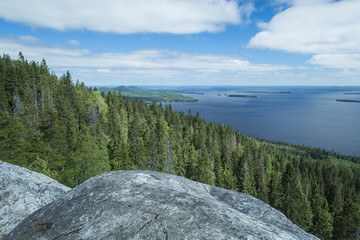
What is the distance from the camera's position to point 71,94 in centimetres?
7606

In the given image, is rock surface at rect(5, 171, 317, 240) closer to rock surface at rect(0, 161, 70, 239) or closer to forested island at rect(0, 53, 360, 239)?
rock surface at rect(0, 161, 70, 239)


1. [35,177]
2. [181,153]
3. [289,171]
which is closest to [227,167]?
[181,153]

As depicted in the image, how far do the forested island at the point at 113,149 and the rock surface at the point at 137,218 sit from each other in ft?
88.8

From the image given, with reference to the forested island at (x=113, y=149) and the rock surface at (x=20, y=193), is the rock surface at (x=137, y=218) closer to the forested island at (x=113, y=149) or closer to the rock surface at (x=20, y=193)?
the rock surface at (x=20, y=193)

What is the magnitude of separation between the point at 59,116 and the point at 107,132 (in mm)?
16757

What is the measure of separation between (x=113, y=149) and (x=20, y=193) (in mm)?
54976

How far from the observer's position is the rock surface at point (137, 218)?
444 centimetres

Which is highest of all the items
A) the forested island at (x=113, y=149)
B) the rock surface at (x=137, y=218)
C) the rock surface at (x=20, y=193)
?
the rock surface at (x=137, y=218)

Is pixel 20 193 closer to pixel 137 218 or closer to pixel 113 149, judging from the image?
pixel 137 218

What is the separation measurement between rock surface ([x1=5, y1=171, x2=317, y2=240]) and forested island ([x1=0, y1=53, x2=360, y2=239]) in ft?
88.8

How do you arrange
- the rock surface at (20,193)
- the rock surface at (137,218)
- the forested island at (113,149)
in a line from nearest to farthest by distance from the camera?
the rock surface at (137,218)
the rock surface at (20,193)
the forested island at (113,149)

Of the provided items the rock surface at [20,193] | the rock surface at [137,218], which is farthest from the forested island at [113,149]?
the rock surface at [137,218]

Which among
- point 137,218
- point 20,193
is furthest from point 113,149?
point 137,218

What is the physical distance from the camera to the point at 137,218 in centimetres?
485
